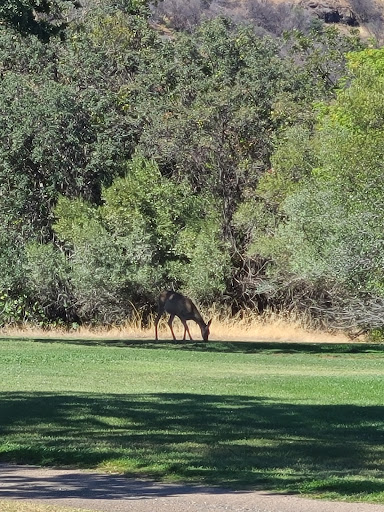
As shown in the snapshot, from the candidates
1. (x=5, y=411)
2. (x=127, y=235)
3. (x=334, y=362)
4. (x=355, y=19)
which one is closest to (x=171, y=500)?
(x=5, y=411)

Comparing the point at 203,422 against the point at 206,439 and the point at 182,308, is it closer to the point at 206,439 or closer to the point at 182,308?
the point at 206,439

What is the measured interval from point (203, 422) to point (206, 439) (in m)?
1.52

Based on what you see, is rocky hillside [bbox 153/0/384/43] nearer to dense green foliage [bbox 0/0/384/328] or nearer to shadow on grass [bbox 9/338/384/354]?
dense green foliage [bbox 0/0/384/328]

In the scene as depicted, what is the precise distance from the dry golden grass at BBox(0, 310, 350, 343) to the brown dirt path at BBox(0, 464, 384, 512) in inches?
1192

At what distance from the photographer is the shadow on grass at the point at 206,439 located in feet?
36.7

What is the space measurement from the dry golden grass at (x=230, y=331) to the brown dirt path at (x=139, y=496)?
99.4 feet

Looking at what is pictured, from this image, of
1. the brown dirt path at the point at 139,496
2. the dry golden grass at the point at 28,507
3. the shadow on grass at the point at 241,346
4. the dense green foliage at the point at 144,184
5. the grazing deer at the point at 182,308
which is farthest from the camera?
the dense green foliage at the point at 144,184

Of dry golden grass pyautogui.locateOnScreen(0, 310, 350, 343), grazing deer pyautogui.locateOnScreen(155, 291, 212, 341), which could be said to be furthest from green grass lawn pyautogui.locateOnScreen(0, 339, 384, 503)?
dry golden grass pyautogui.locateOnScreen(0, 310, 350, 343)

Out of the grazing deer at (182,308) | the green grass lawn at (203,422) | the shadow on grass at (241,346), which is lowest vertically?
the shadow on grass at (241,346)

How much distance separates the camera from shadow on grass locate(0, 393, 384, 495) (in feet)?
36.7

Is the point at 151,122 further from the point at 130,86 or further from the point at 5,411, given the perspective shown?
the point at 5,411

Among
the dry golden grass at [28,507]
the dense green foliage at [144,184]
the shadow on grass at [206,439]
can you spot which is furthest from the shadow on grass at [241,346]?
the dry golden grass at [28,507]

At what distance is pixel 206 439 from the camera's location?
13.4 m

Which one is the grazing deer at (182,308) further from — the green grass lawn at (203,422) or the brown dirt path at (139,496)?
the brown dirt path at (139,496)
